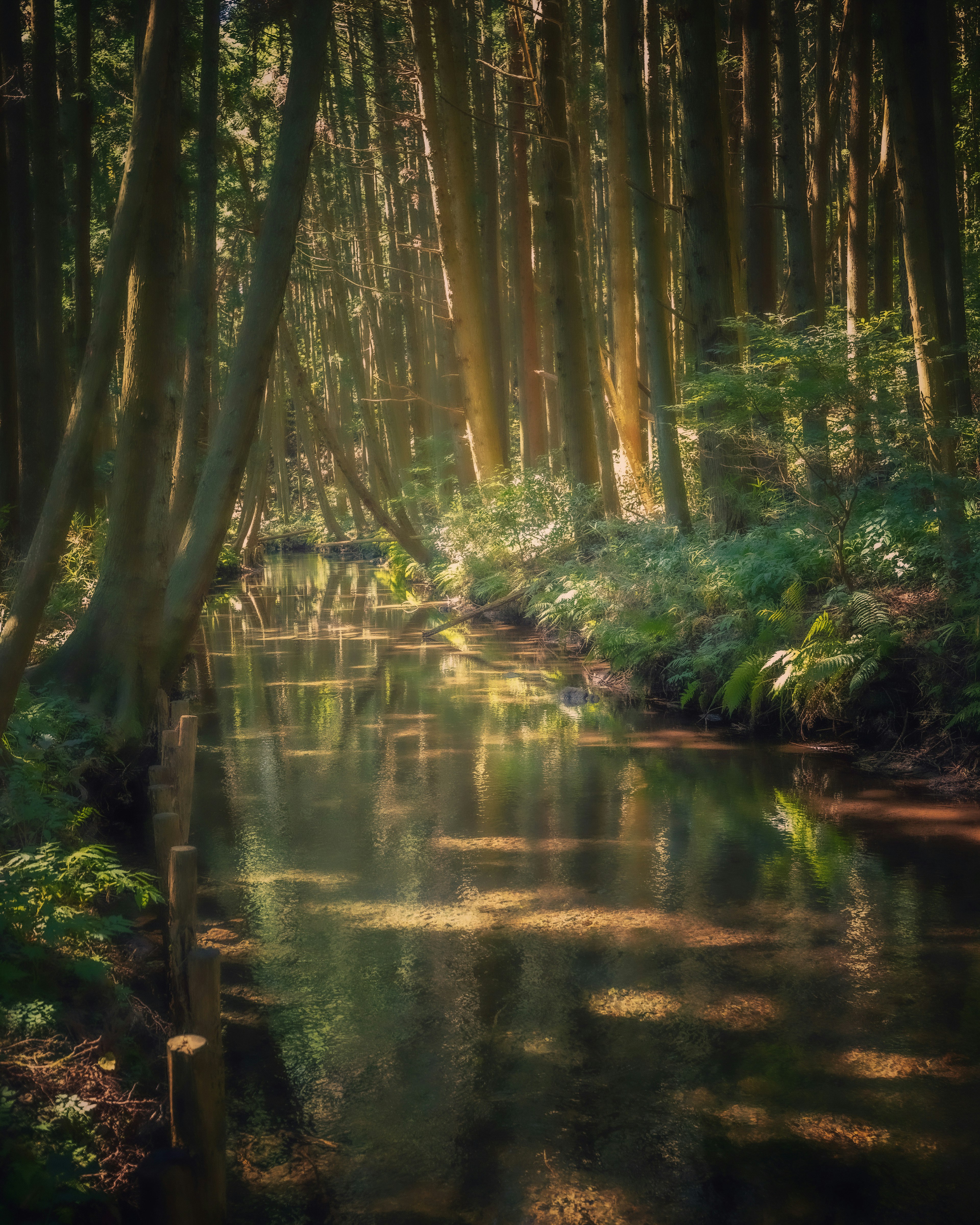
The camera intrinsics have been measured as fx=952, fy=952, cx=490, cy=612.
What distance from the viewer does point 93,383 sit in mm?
5973

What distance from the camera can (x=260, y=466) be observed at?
36.6m

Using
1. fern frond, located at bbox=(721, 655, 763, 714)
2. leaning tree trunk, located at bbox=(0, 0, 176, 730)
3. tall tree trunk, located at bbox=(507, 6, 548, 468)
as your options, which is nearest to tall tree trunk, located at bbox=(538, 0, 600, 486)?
tall tree trunk, located at bbox=(507, 6, 548, 468)

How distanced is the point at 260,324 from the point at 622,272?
11312 millimetres

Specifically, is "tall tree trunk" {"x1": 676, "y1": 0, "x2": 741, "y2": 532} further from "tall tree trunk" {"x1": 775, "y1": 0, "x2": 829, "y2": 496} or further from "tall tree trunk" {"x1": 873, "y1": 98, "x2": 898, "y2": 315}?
"tall tree trunk" {"x1": 873, "y1": 98, "x2": 898, "y2": 315}

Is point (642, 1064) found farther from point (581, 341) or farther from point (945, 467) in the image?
point (581, 341)

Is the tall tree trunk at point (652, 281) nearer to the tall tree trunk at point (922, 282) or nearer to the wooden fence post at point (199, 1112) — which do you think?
the tall tree trunk at point (922, 282)

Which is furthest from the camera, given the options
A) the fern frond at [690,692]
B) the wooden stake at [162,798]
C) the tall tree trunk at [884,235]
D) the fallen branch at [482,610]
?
the fallen branch at [482,610]

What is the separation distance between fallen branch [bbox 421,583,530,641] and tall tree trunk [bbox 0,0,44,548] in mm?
8469

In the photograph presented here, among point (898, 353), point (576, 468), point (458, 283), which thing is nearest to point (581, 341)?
point (576, 468)

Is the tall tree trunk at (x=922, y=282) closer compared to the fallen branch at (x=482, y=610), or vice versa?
the tall tree trunk at (x=922, y=282)

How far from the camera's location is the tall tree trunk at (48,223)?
14.2 m

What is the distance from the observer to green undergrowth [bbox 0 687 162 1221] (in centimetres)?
312

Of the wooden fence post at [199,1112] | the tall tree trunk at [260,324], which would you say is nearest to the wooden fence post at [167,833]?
the wooden fence post at [199,1112]

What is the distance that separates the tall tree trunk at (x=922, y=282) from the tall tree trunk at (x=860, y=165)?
8.96ft
